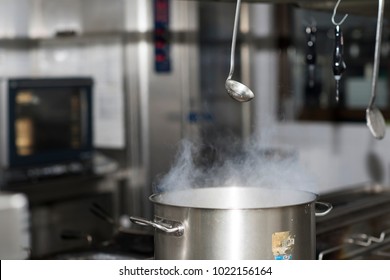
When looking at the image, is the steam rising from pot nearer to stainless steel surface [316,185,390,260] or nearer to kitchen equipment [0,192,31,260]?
stainless steel surface [316,185,390,260]

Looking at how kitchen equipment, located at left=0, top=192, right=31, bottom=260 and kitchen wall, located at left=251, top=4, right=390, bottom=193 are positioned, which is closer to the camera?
kitchen equipment, located at left=0, top=192, right=31, bottom=260

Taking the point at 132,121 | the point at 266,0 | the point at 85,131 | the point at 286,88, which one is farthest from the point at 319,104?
the point at 266,0

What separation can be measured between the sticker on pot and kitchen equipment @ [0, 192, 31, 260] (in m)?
1.86

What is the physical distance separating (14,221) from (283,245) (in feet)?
6.61

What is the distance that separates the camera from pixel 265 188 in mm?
1270

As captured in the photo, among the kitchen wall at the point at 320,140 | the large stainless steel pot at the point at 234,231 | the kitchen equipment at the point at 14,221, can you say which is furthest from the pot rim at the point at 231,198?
the kitchen wall at the point at 320,140

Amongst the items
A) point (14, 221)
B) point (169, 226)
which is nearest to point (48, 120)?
point (14, 221)

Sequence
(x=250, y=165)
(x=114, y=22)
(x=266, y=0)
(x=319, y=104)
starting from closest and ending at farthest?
(x=250, y=165), (x=266, y=0), (x=114, y=22), (x=319, y=104)

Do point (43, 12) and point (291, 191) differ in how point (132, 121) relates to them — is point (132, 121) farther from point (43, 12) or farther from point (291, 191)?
point (291, 191)

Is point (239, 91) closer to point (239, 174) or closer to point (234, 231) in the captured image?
point (239, 174)

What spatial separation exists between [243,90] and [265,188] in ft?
0.58

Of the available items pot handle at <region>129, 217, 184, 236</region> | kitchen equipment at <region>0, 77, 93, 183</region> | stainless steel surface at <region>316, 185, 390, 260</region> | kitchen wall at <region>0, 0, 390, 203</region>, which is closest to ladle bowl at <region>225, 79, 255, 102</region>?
pot handle at <region>129, 217, 184, 236</region>

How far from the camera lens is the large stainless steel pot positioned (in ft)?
3.47

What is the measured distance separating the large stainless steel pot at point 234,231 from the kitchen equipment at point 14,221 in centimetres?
178
